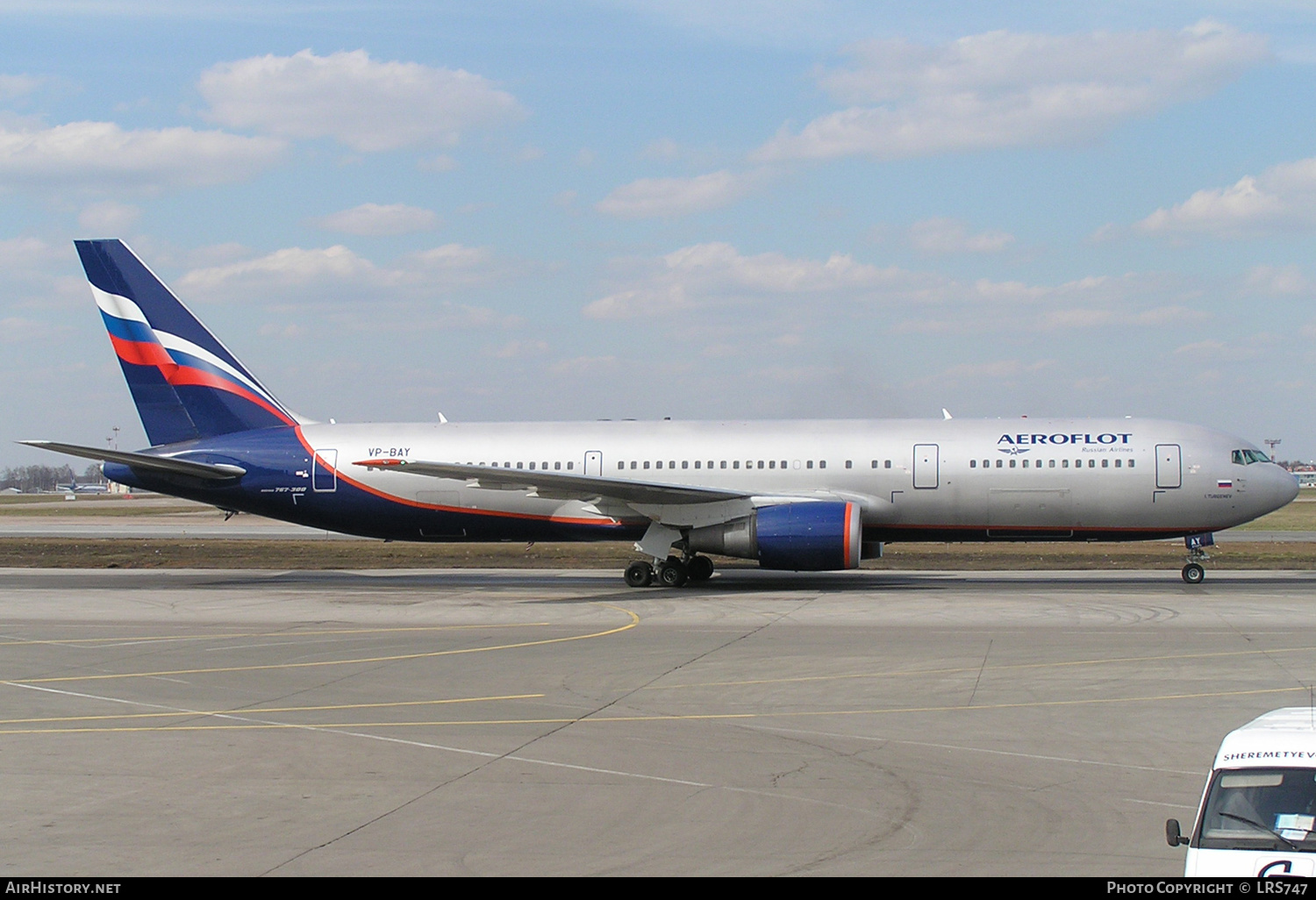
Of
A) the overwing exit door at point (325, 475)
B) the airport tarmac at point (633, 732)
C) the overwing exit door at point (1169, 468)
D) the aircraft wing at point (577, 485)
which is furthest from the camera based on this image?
the overwing exit door at point (325, 475)

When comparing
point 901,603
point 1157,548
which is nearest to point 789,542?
point 901,603

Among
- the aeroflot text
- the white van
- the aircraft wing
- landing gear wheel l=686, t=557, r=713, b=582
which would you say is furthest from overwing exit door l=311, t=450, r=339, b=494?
the white van

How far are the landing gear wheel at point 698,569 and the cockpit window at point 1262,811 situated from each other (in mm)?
26045

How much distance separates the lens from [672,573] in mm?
32156

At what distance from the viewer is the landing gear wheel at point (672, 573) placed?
1266 inches

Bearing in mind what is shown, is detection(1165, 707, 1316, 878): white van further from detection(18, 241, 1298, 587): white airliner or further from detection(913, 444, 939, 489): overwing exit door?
detection(913, 444, 939, 489): overwing exit door

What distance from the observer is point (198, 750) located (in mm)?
13500

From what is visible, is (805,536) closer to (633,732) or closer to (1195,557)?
(1195,557)

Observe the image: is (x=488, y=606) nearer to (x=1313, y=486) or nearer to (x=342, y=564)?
(x=342, y=564)

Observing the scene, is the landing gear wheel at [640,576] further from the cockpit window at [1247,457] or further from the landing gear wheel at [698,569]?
the cockpit window at [1247,457]

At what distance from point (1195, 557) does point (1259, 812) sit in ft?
87.8

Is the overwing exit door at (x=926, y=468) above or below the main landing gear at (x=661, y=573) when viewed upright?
above

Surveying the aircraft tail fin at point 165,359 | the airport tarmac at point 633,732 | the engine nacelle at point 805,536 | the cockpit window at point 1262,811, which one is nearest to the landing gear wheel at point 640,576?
the engine nacelle at point 805,536

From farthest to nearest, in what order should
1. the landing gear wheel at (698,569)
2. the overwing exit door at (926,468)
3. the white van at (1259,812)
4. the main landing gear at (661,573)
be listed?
1. the landing gear wheel at (698,569)
2. the main landing gear at (661,573)
3. the overwing exit door at (926,468)
4. the white van at (1259,812)
